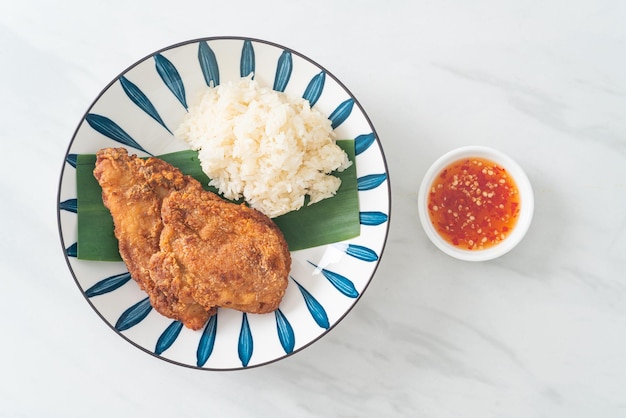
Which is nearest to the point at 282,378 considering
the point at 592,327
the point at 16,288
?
the point at 16,288

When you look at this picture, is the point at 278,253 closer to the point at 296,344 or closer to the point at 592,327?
the point at 296,344

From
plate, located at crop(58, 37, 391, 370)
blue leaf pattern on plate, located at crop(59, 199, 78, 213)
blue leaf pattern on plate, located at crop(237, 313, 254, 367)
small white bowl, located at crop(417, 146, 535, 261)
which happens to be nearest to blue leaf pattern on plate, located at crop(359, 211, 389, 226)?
plate, located at crop(58, 37, 391, 370)

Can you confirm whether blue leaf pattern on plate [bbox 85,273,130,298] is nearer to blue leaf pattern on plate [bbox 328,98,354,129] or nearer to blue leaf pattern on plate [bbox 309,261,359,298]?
blue leaf pattern on plate [bbox 309,261,359,298]

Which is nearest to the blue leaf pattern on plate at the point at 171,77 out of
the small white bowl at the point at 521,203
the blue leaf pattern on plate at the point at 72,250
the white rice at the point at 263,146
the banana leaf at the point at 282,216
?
the white rice at the point at 263,146

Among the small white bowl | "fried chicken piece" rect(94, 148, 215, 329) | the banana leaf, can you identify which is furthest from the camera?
the small white bowl
